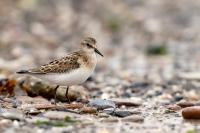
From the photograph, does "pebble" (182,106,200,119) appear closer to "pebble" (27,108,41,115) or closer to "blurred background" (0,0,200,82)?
"pebble" (27,108,41,115)

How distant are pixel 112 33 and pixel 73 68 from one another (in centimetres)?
1439

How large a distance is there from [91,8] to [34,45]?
19.4 feet

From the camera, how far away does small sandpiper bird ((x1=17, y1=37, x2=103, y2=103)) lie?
10.7 meters

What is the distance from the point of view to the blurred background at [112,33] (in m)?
19.6

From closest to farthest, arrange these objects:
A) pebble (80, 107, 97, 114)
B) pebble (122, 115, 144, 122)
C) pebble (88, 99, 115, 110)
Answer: pebble (122, 115, 144, 122) → pebble (80, 107, 97, 114) → pebble (88, 99, 115, 110)

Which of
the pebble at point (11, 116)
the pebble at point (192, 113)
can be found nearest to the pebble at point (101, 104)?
the pebble at point (192, 113)

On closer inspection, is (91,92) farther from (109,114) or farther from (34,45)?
(34,45)

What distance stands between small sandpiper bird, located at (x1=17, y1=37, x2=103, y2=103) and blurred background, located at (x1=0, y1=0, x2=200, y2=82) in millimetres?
5519

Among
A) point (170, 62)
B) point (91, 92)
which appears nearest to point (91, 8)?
point (170, 62)

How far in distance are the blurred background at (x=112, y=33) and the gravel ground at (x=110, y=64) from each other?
32mm

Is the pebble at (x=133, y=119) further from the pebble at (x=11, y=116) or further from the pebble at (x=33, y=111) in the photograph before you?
the pebble at (x=11, y=116)

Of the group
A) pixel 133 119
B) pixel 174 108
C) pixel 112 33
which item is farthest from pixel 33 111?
pixel 112 33

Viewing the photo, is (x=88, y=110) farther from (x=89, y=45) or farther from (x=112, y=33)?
(x=112, y=33)

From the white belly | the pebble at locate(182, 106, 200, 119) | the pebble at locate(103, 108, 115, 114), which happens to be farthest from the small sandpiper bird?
the pebble at locate(182, 106, 200, 119)
